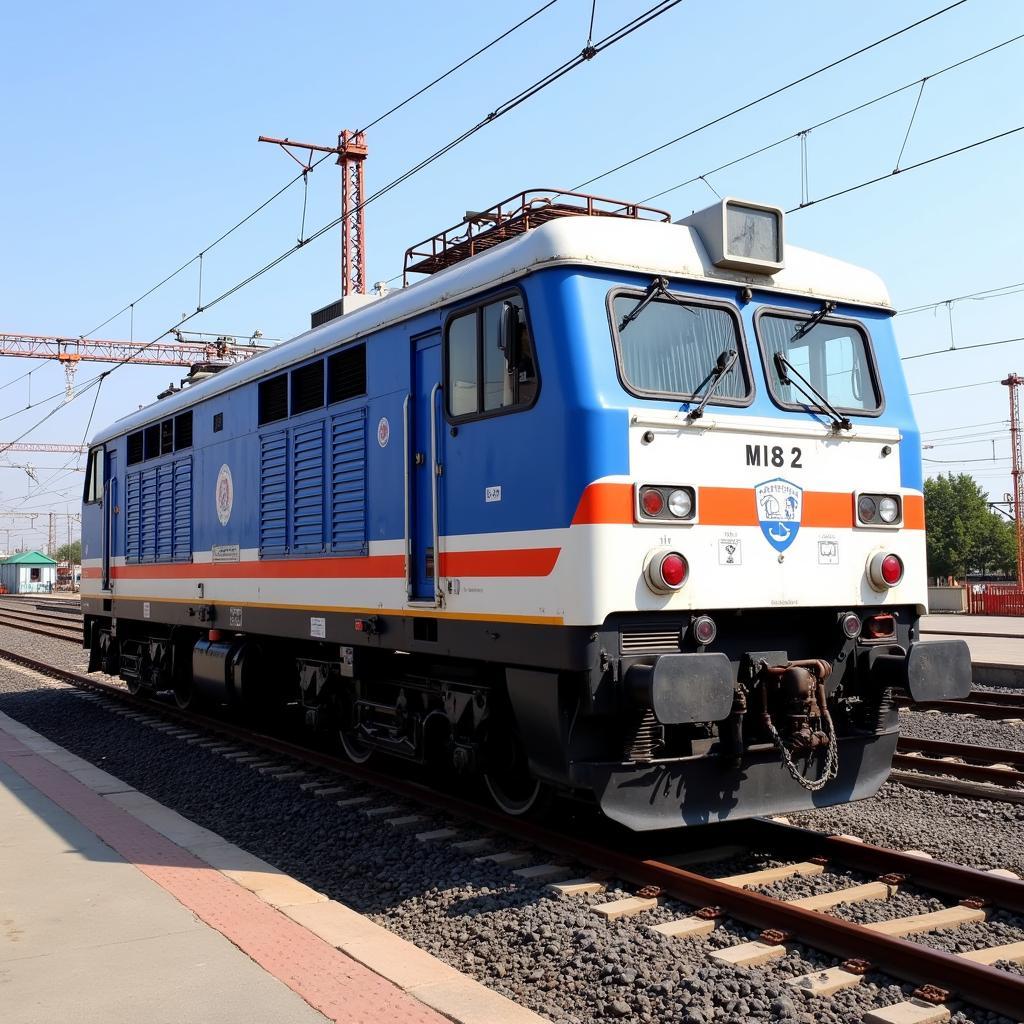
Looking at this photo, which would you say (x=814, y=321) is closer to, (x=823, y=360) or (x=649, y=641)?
(x=823, y=360)

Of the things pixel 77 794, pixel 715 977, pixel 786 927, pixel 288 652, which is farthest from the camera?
pixel 288 652

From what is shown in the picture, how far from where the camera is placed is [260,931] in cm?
521

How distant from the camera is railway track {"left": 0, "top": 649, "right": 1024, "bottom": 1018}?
15.0 feet

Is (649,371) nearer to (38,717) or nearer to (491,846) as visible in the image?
(491,846)

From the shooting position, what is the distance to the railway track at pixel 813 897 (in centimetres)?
457

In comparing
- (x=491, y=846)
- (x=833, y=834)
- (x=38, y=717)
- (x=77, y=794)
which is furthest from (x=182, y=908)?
(x=38, y=717)

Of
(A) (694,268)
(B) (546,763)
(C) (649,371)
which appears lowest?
(B) (546,763)

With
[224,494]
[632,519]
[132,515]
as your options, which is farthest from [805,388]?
[132,515]

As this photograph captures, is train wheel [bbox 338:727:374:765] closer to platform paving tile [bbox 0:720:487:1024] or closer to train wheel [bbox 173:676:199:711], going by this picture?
platform paving tile [bbox 0:720:487:1024]

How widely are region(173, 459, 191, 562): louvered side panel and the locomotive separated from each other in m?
3.74

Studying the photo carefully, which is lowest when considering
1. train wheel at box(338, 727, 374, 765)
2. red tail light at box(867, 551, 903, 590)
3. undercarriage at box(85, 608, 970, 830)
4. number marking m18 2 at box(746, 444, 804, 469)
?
train wheel at box(338, 727, 374, 765)

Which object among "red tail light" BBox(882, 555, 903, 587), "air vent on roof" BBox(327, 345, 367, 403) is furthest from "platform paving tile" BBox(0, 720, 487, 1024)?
"red tail light" BBox(882, 555, 903, 587)

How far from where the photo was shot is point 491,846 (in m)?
6.93

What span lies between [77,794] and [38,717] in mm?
5849
